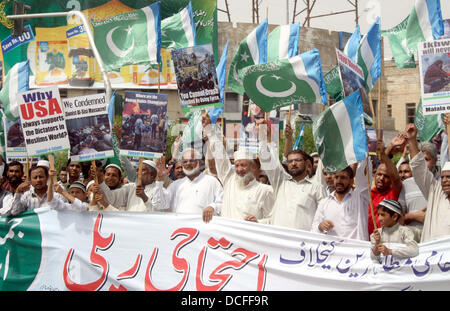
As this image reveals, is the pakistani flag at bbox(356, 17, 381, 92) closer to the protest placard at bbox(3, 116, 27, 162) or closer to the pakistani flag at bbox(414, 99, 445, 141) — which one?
the pakistani flag at bbox(414, 99, 445, 141)

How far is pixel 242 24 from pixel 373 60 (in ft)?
81.3

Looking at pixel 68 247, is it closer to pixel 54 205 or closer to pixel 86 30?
pixel 54 205

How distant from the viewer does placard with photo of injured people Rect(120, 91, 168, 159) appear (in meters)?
6.87

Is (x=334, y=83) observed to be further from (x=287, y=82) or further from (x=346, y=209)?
(x=346, y=209)

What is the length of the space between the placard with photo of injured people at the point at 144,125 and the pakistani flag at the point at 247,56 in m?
2.23

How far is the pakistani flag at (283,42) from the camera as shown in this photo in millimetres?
9367

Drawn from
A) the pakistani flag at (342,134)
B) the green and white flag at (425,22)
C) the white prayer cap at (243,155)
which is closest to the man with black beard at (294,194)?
the white prayer cap at (243,155)

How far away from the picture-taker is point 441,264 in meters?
5.17

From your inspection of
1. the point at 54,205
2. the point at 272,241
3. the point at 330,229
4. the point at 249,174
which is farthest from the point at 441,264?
the point at 54,205

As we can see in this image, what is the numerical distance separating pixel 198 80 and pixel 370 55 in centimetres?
208

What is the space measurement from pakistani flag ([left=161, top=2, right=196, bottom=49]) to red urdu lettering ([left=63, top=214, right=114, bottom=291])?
17.4 feet

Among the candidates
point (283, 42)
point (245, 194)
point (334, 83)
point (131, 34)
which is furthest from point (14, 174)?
point (334, 83)

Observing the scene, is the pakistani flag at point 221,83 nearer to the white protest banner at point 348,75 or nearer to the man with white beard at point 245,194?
the man with white beard at point 245,194

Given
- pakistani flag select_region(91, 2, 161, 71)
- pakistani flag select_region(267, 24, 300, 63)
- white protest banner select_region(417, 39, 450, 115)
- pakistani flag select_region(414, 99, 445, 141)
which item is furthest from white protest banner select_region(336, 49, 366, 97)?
pakistani flag select_region(91, 2, 161, 71)
